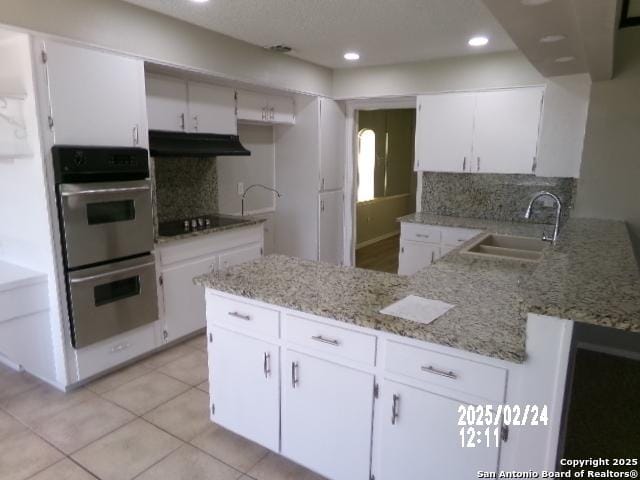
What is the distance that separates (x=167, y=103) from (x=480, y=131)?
290cm

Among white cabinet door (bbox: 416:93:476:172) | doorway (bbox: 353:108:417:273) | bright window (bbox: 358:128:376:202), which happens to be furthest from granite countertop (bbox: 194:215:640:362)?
bright window (bbox: 358:128:376:202)

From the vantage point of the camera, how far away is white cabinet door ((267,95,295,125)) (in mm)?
4508

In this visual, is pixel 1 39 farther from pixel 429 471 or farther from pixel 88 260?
pixel 429 471

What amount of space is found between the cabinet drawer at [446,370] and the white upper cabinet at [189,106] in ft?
8.57

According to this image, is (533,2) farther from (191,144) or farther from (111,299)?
(111,299)

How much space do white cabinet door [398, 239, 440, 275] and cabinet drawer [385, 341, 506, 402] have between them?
110 inches

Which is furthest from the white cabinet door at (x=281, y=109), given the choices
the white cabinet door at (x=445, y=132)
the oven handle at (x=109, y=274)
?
the oven handle at (x=109, y=274)

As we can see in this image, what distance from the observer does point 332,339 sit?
179cm

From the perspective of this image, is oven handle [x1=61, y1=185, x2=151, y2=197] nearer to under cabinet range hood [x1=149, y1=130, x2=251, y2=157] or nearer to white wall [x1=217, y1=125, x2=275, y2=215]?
under cabinet range hood [x1=149, y1=130, x2=251, y2=157]

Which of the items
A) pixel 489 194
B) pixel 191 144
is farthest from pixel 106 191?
pixel 489 194

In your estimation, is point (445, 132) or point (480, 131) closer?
point (480, 131)

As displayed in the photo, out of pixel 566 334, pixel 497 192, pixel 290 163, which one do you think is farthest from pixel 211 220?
pixel 566 334

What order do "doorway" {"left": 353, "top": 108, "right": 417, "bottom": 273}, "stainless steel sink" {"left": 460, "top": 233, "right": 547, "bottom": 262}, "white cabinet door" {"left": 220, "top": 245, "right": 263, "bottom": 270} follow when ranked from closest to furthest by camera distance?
"stainless steel sink" {"left": 460, "top": 233, "right": 547, "bottom": 262} → "white cabinet door" {"left": 220, "top": 245, "right": 263, "bottom": 270} → "doorway" {"left": 353, "top": 108, "right": 417, "bottom": 273}

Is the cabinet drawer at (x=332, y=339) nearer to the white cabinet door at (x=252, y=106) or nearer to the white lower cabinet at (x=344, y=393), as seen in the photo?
the white lower cabinet at (x=344, y=393)
